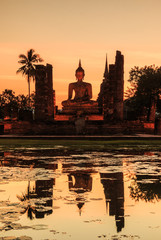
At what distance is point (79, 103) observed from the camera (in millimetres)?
38406

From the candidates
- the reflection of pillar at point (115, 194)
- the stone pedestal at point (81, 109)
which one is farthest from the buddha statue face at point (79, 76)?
the reflection of pillar at point (115, 194)

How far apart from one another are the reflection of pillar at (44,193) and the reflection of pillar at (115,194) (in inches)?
32.2

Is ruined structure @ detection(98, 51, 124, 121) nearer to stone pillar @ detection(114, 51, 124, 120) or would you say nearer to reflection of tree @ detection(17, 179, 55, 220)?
stone pillar @ detection(114, 51, 124, 120)

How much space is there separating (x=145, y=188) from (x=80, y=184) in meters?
1.21

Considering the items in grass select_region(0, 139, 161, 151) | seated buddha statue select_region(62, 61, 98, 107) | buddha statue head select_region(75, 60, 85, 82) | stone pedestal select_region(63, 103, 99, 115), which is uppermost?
buddha statue head select_region(75, 60, 85, 82)

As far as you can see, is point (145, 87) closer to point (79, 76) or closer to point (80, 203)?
point (79, 76)

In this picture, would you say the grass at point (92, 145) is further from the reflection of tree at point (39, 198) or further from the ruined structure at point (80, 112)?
the reflection of tree at point (39, 198)

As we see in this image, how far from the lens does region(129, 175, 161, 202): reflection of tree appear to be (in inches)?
257

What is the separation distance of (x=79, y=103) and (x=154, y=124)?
684 cm

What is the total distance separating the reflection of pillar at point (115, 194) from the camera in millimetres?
5111

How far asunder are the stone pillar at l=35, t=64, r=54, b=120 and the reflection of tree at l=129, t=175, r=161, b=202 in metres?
27.9

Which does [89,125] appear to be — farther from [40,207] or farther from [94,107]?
[40,207]

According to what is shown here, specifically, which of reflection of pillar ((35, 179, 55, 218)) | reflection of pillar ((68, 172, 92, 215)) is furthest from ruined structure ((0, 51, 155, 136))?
reflection of pillar ((35, 179, 55, 218))

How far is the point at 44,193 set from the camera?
6797 mm
